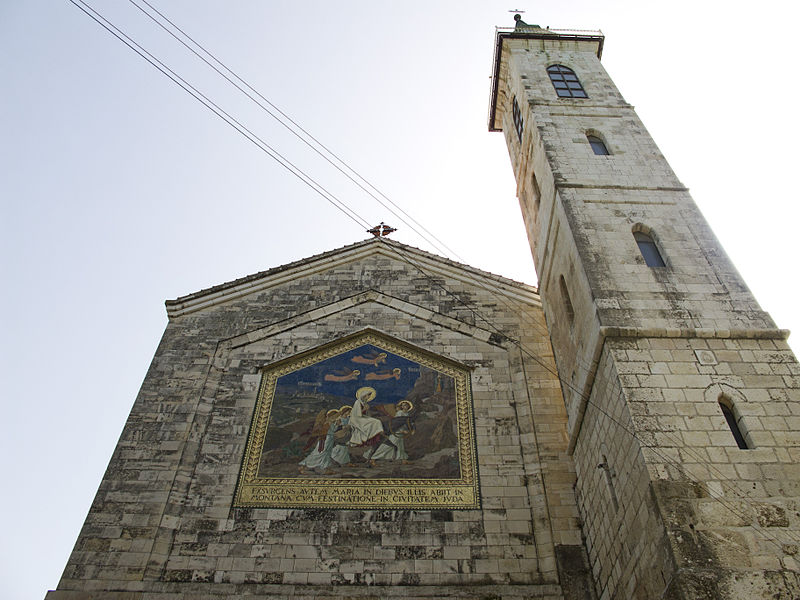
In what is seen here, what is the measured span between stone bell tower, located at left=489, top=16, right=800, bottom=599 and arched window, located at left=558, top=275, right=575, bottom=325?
0.07ft

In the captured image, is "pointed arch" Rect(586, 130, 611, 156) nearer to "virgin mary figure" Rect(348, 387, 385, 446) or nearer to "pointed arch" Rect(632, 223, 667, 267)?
"pointed arch" Rect(632, 223, 667, 267)

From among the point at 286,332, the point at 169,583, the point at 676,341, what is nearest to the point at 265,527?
the point at 169,583

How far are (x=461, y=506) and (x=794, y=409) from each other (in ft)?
13.3

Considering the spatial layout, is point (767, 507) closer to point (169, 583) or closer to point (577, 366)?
point (577, 366)

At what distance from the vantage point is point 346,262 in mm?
12445

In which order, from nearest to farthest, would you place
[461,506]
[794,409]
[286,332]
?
[794,409] → [461,506] → [286,332]

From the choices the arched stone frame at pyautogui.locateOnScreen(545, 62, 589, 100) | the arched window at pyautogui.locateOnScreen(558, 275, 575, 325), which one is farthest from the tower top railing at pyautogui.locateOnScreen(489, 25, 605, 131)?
the arched window at pyautogui.locateOnScreen(558, 275, 575, 325)

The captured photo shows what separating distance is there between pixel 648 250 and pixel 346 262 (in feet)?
18.5

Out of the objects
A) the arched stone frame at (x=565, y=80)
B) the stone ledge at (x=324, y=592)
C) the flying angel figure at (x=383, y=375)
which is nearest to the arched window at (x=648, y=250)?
the flying angel figure at (x=383, y=375)

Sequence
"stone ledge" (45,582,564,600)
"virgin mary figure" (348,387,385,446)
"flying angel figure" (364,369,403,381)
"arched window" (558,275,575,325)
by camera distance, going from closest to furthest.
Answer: "stone ledge" (45,582,564,600)
"virgin mary figure" (348,387,385,446)
"arched window" (558,275,575,325)
"flying angel figure" (364,369,403,381)

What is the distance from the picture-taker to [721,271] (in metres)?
8.50

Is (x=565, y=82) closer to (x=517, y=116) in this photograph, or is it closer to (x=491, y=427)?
(x=517, y=116)

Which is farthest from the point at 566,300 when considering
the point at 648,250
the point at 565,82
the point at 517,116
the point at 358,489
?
the point at 565,82

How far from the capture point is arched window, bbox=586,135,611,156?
11.4m
